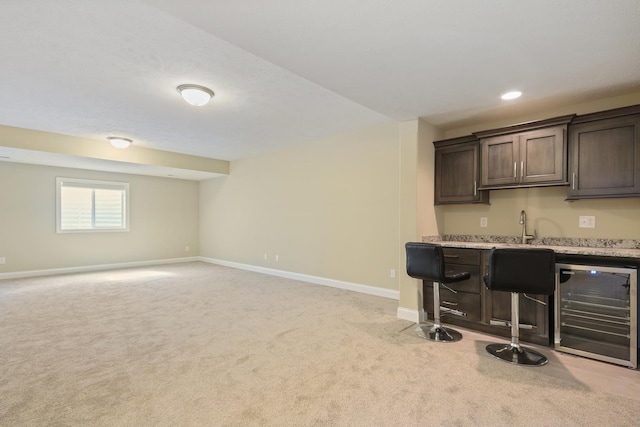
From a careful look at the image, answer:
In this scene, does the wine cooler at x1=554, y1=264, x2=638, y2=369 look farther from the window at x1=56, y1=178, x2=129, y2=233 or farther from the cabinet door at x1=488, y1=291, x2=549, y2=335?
the window at x1=56, y1=178, x2=129, y2=233

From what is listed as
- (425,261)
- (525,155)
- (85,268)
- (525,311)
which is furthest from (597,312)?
(85,268)

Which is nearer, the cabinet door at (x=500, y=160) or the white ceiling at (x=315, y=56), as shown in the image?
the white ceiling at (x=315, y=56)

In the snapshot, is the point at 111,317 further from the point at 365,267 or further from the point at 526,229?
the point at 526,229

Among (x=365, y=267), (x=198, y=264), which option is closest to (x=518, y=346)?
(x=365, y=267)

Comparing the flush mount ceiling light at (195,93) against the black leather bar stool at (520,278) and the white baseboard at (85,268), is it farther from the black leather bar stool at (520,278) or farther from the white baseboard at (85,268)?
the white baseboard at (85,268)

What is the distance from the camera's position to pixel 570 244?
3.14m

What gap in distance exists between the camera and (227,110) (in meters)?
4.02

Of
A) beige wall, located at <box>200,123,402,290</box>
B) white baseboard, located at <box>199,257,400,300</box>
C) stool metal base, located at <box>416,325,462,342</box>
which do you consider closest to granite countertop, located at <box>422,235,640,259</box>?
stool metal base, located at <box>416,325,462,342</box>

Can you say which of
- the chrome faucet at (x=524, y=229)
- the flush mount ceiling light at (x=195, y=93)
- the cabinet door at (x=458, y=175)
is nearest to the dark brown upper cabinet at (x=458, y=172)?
the cabinet door at (x=458, y=175)

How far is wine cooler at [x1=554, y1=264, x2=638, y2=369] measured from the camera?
245 centimetres

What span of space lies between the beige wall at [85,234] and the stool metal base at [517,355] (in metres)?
7.73

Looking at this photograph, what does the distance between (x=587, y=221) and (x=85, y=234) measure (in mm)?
8791

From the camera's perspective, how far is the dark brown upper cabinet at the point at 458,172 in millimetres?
3564

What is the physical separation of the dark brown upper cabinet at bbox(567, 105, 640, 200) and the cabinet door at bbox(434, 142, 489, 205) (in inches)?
33.6
